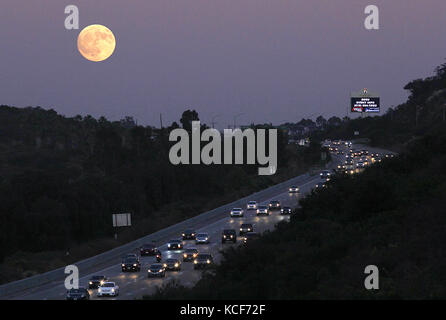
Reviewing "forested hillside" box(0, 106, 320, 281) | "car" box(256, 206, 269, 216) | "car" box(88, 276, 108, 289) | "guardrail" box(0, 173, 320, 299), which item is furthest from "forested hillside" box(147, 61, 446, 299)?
"car" box(256, 206, 269, 216)

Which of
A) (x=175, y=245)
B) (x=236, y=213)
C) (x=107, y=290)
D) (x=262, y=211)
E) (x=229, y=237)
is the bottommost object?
(x=236, y=213)

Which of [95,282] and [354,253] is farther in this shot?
[95,282]

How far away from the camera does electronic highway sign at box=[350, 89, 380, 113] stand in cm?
13000

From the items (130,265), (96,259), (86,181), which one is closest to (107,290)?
(130,265)

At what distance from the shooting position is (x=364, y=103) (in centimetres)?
13050

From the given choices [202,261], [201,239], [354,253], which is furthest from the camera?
[201,239]

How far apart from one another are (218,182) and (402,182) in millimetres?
82828

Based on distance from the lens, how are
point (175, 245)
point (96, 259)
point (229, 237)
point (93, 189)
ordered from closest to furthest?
1. point (96, 259)
2. point (229, 237)
3. point (175, 245)
4. point (93, 189)

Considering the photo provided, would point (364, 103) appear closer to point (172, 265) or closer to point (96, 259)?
point (96, 259)

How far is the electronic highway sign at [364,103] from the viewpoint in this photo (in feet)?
427

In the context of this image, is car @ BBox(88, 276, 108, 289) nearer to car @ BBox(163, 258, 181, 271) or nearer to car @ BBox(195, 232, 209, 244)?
car @ BBox(163, 258, 181, 271)

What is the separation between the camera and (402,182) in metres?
47.0
